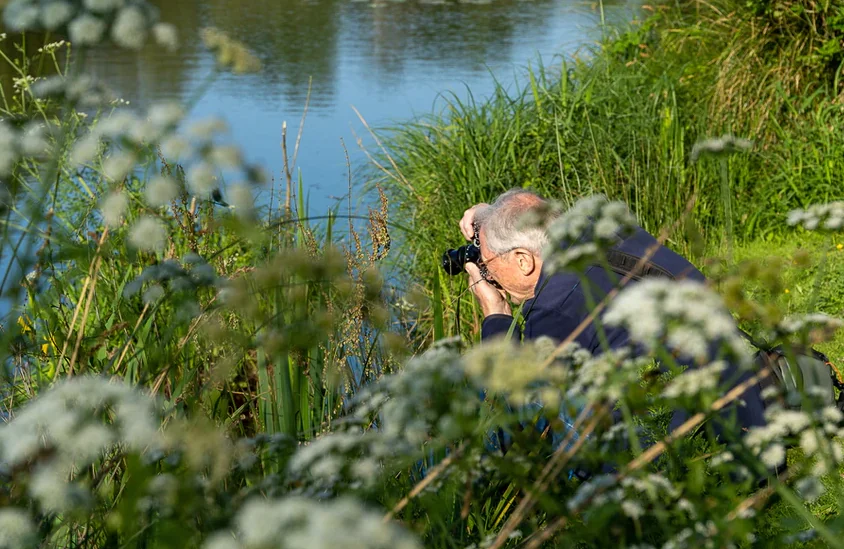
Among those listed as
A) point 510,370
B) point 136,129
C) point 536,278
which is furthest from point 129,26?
point 536,278

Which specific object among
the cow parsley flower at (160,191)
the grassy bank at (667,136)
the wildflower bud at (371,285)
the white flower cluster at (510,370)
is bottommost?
the grassy bank at (667,136)

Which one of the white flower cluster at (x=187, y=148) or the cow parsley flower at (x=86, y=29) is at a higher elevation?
the cow parsley flower at (x=86, y=29)

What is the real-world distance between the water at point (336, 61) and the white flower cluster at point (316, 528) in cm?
659

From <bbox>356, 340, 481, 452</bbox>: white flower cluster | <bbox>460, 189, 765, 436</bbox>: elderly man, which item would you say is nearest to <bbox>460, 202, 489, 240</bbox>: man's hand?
<bbox>460, 189, 765, 436</bbox>: elderly man

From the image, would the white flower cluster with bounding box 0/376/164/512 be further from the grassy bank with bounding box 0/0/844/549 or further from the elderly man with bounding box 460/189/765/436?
the elderly man with bounding box 460/189/765/436

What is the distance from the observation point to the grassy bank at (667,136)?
6348mm

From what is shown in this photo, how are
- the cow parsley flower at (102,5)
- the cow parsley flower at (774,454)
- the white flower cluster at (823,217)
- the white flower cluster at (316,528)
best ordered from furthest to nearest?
the cow parsley flower at (102,5) → the white flower cluster at (823,217) → the cow parsley flower at (774,454) → the white flower cluster at (316,528)

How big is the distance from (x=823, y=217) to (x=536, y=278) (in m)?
2.08

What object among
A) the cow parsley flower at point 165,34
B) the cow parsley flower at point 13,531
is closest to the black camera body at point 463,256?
the cow parsley flower at point 165,34

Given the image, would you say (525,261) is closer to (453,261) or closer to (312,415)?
(453,261)

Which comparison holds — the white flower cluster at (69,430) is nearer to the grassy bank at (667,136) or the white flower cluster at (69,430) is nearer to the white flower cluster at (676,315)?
the white flower cluster at (676,315)

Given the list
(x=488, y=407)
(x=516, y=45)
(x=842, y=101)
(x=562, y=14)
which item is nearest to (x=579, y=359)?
(x=488, y=407)

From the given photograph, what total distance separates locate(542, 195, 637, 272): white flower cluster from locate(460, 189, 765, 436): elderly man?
1464mm

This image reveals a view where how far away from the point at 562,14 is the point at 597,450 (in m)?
19.2
